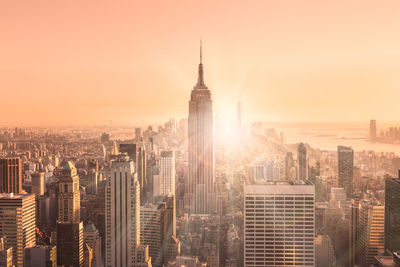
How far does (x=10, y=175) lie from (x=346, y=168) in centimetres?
701

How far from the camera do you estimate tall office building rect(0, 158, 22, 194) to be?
9.05 m

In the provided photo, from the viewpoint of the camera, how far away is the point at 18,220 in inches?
358

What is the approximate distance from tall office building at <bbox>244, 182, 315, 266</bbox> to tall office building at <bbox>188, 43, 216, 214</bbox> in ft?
20.3

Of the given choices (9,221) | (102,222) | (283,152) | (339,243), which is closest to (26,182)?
(9,221)

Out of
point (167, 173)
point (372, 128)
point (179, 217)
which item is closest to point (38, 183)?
point (179, 217)

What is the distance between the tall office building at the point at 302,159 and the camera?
25.5ft

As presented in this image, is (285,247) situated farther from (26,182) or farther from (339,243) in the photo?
(26,182)

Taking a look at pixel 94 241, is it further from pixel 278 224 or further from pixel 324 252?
pixel 324 252

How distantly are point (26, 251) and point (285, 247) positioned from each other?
15.4ft

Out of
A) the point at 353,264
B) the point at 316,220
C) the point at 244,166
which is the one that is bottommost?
the point at 353,264

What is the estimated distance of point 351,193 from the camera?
8781 millimetres

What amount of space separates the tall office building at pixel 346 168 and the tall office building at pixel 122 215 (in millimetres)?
4271

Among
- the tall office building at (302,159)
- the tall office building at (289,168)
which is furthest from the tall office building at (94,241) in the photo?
the tall office building at (302,159)

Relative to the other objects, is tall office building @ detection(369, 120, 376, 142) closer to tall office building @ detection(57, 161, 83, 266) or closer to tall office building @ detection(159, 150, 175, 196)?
tall office building @ detection(57, 161, 83, 266)
